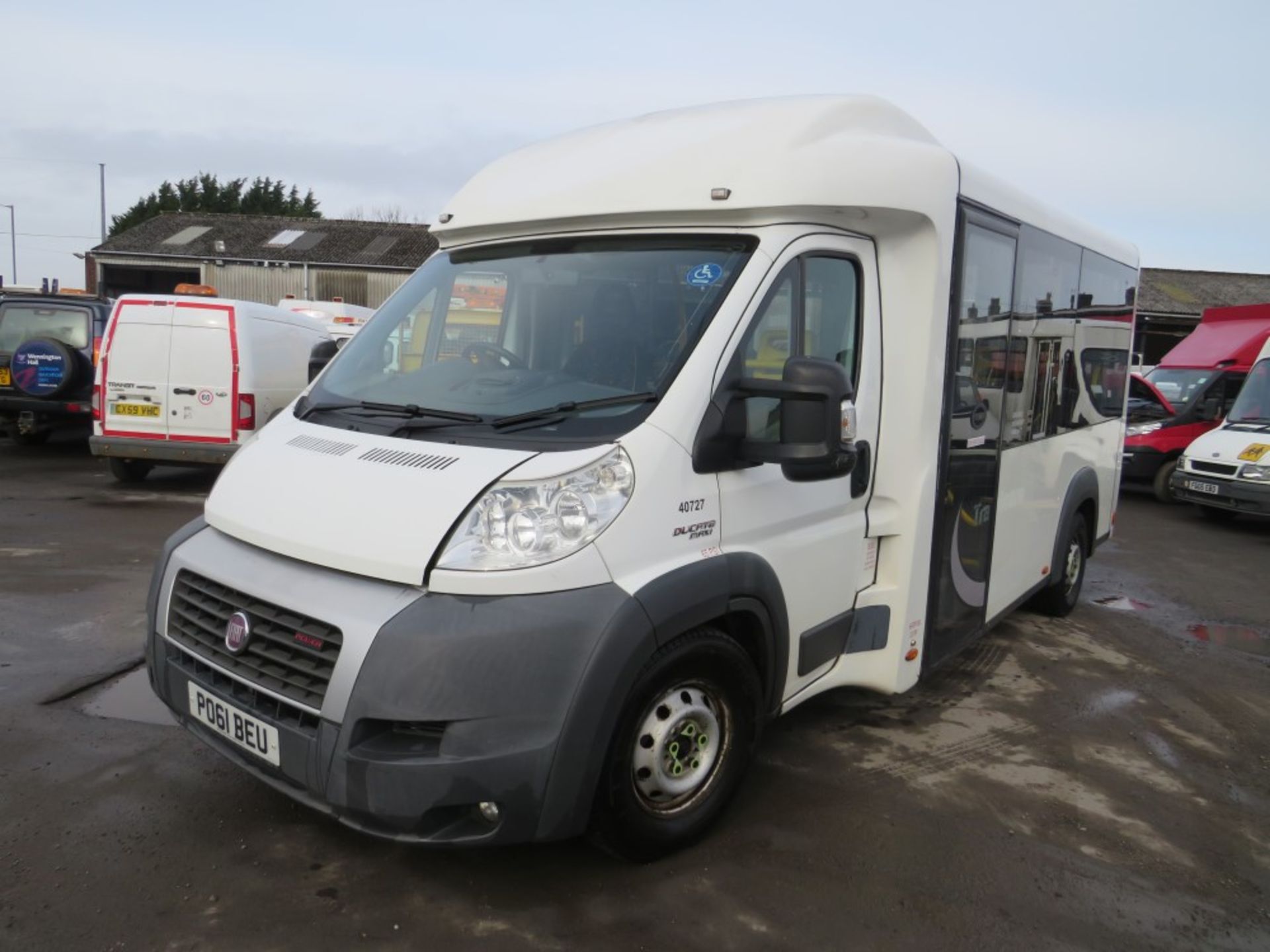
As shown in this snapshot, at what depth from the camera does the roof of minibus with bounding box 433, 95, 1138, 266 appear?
3.39 meters

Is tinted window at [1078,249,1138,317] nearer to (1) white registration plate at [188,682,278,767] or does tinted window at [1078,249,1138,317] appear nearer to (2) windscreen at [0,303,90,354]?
(1) white registration plate at [188,682,278,767]

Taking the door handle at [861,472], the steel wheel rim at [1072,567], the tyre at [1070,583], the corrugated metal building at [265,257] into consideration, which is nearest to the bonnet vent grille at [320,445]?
the door handle at [861,472]

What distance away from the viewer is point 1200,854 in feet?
12.0

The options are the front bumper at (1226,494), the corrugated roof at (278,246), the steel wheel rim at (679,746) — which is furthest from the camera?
the corrugated roof at (278,246)

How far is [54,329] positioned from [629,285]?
1231 cm

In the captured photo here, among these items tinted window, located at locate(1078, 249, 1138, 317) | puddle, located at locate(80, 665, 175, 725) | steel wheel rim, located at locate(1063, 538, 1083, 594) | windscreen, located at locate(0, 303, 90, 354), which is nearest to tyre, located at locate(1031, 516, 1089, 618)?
steel wheel rim, located at locate(1063, 538, 1083, 594)

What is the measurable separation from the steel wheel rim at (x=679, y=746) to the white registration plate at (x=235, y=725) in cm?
111

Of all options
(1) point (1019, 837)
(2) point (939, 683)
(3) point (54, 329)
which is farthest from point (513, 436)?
(3) point (54, 329)

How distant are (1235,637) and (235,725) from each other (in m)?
6.73

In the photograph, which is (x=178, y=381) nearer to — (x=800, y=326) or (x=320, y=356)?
(x=320, y=356)

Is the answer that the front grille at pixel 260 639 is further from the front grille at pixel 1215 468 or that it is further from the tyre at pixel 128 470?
the front grille at pixel 1215 468

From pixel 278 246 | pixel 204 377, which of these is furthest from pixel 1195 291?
pixel 204 377

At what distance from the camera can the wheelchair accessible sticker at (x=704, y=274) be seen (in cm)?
332

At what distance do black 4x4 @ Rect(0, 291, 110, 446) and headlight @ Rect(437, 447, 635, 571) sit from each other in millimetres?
10583
